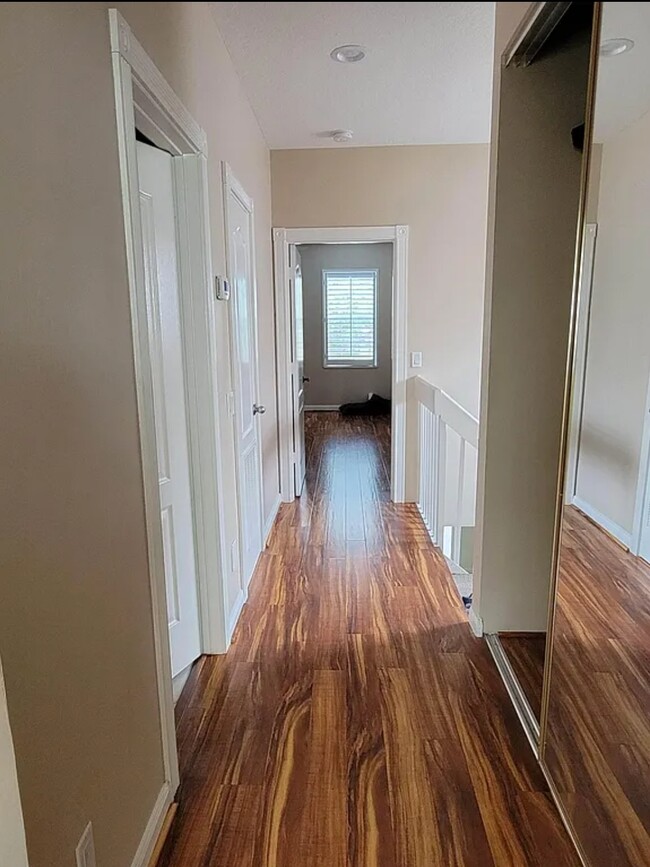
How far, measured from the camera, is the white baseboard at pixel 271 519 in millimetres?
3523

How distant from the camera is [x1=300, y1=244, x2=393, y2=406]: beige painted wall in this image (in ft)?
26.9

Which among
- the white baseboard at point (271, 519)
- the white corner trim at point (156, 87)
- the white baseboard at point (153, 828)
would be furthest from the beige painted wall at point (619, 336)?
the white baseboard at point (271, 519)

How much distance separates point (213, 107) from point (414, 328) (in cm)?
221

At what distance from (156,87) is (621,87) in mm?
1158

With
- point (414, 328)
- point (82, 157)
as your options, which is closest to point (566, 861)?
point (82, 157)

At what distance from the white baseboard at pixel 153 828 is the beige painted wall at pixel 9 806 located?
0.55 metres

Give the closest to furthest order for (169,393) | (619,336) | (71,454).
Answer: (71,454)
(619,336)
(169,393)

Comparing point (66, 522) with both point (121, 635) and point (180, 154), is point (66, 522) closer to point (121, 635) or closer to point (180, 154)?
point (121, 635)

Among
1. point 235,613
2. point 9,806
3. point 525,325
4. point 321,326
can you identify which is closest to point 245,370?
point 235,613

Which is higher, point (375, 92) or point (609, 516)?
point (375, 92)

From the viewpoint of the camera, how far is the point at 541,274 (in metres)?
2.09

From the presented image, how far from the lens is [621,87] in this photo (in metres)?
1.36

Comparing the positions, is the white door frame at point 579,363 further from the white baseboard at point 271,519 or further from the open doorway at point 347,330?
the open doorway at point 347,330

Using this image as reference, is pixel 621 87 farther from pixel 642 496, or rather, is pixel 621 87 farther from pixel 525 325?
pixel 642 496
